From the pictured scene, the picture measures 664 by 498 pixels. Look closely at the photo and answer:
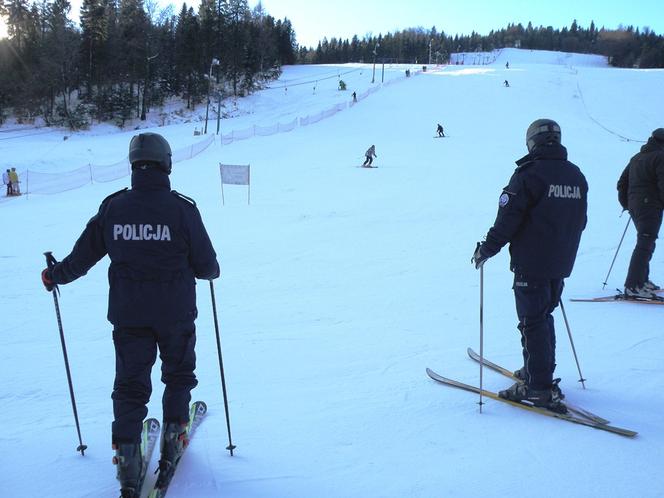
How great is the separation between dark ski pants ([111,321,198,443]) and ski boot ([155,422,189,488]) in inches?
7.4

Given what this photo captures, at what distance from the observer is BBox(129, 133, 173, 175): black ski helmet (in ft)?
7.87

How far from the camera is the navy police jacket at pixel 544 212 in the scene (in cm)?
301

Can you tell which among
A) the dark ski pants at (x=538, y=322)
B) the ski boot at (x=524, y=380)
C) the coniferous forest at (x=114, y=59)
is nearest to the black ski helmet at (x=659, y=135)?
the dark ski pants at (x=538, y=322)

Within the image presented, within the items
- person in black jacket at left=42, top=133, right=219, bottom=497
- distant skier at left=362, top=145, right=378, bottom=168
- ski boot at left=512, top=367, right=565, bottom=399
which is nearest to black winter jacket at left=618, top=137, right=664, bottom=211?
ski boot at left=512, top=367, right=565, bottom=399

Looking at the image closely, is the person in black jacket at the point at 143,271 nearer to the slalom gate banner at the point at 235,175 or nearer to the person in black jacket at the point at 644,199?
the person in black jacket at the point at 644,199

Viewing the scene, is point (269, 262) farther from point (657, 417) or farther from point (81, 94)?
point (81, 94)

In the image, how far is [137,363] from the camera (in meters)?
2.42

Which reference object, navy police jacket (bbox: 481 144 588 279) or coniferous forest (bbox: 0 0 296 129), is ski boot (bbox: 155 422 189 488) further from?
coniferous forest (bbox: 0 0 296 129)

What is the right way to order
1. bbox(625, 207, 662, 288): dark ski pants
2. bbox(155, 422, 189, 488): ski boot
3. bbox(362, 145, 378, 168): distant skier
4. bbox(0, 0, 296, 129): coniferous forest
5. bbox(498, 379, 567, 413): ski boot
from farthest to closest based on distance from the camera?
bbox(0, 0, 296, 129): coniferous forest → bbox(362, 145, 378, 168): distant skier → bbox(625, 207, 662, 288): dark ski pants → bbox(498, 379, 567, 413): ski boot → bbox(155, 422, 189, 488): ski boot

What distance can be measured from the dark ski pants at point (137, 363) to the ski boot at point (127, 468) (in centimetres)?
3

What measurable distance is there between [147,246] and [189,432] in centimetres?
130

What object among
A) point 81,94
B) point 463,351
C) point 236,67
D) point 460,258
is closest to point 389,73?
point 236,67

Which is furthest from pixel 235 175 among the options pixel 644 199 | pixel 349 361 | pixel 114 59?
pixel 114 59

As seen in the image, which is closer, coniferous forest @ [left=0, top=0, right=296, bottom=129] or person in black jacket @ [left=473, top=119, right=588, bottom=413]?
person in black jacket @ [left=473, top=119, right=588, bottom=413]
